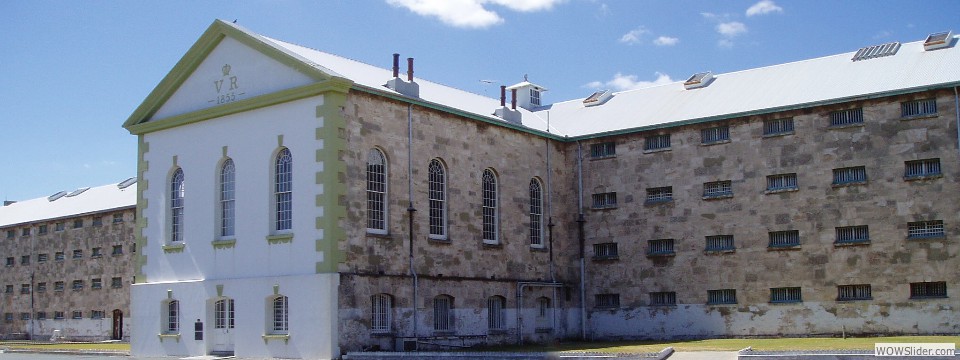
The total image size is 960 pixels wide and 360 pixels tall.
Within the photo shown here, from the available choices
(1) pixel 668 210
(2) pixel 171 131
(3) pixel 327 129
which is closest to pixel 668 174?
(1) pixel 668 210

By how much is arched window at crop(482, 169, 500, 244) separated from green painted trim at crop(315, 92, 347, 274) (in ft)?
24.5

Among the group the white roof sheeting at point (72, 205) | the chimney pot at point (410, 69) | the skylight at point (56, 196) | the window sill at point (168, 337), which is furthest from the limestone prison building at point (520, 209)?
the skylight at point (56, 196)

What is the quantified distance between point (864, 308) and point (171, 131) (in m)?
24.0

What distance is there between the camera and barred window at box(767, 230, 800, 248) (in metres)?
35.7

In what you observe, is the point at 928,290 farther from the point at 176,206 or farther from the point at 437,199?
the point at 176,206

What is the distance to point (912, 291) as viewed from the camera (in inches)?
1316

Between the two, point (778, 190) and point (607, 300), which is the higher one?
point (778, 190)

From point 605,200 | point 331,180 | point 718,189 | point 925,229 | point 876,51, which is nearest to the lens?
point 331,180

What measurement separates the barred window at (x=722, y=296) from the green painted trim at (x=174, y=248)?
59.9ft

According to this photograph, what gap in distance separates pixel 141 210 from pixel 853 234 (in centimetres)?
2437

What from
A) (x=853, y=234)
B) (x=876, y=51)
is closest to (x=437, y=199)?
(x=853, y=234)

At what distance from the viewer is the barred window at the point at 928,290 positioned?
32969 mm

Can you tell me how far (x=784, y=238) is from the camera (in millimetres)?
35875

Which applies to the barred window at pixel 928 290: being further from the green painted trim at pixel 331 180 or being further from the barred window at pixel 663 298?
the green painted trim at pixel 331 180
